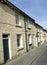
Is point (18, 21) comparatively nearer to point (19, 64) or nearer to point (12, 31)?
point (12, 31)

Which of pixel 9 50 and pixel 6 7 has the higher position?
pixel 6 7

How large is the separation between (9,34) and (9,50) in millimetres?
1406

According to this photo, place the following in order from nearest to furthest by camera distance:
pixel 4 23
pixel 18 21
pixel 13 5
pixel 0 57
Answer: pixel 0 57, pixel 4 23, pixel 13 5, pixel 18 21

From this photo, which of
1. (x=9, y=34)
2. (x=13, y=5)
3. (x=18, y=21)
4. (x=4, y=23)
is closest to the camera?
(x=4, y=23)

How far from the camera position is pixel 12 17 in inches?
560

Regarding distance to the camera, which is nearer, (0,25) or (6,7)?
(0,25)

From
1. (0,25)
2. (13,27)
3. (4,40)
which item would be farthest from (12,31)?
(0,25)

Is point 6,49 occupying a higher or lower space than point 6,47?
lower

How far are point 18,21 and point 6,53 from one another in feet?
16.7

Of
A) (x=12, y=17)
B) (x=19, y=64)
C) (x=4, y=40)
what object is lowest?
(x=19, y=64)

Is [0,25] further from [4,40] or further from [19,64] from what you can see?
[19,64]

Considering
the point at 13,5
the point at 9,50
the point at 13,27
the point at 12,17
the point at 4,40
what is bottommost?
the point at 9,50

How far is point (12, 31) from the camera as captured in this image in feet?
45.8

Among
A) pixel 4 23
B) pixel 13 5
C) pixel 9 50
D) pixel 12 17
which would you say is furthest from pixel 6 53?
pixel 13 5
